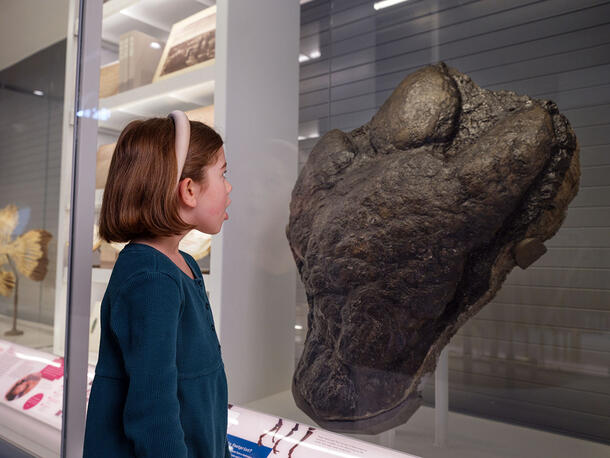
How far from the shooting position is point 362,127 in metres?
1.24

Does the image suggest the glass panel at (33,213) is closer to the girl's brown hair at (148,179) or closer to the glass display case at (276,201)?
the glass display case at (276,201)

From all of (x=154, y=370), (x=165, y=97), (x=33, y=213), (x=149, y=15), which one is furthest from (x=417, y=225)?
(x=149, y=15)

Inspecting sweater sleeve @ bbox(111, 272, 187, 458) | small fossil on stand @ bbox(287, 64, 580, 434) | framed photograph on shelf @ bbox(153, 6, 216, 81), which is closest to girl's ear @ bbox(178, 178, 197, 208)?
sweater sleeve @ bbox(111, 272, 187, 458)

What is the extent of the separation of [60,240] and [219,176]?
74 cm

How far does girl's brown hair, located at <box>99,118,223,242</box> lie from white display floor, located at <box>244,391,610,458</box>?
0.72 metres

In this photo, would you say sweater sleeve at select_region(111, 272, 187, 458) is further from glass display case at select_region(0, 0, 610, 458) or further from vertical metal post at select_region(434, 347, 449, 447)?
vertical metal post at select_region(434, 347, 449, 447)

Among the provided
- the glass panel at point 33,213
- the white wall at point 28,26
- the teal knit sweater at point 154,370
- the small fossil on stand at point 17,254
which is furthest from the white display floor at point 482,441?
the white wall at point 28,26

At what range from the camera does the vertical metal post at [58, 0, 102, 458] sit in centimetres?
97

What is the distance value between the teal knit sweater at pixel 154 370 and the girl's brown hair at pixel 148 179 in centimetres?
4

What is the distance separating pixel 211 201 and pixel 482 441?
762 mm

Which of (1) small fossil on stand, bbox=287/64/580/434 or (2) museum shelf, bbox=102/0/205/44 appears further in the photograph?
(2) museum shelf, bbox=102/0/205/44

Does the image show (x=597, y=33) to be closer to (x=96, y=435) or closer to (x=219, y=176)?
(x=219, y=176)

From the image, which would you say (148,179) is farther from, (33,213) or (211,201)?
(33,213)

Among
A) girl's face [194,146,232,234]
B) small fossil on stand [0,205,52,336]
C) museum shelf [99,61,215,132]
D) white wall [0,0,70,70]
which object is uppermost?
white wall [0,0,70,70]
